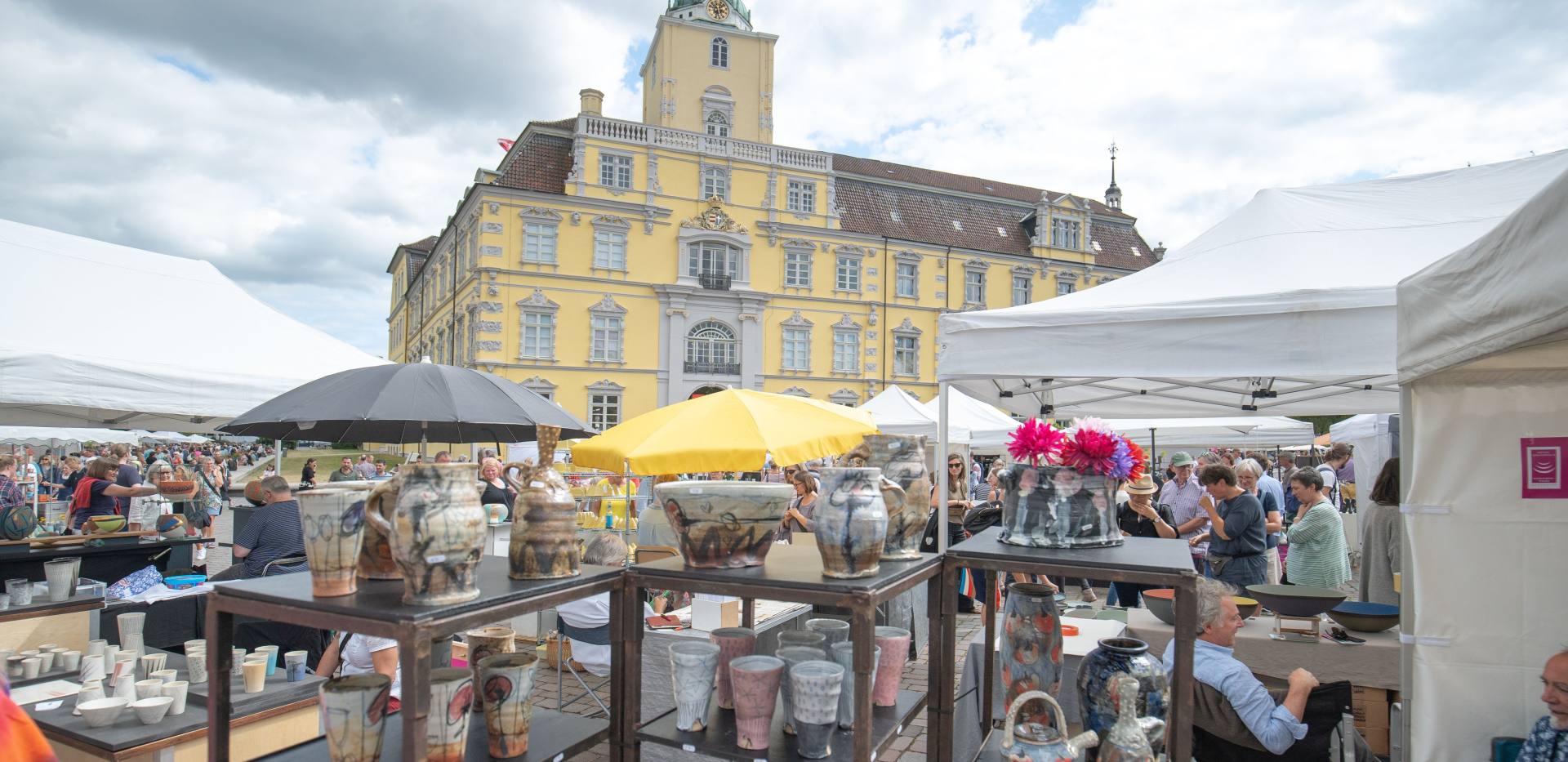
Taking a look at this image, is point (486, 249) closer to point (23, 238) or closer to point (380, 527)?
point (23, 238)

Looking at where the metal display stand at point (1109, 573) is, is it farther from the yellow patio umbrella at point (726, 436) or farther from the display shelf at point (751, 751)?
the yellow patio umbrella at point (726, 436)

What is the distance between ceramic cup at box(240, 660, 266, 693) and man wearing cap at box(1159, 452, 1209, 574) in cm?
733

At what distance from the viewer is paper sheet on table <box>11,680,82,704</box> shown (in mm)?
3059

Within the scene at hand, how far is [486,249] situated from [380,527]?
27.2 meters

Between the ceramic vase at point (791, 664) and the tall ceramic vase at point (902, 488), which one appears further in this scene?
the tall ceramic vase at point (902, 488)

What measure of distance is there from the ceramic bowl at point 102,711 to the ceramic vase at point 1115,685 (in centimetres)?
290

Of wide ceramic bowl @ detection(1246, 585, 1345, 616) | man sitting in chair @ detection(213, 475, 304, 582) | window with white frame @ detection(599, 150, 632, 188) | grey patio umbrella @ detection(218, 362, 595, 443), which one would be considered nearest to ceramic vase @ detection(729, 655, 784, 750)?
Answer: grey patio umbrella @ detection(218, 362, 595, 443)

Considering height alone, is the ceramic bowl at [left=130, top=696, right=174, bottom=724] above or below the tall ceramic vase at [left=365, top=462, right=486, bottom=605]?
below

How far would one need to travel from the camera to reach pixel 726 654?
2395 millimetres

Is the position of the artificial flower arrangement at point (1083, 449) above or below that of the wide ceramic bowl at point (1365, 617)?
above

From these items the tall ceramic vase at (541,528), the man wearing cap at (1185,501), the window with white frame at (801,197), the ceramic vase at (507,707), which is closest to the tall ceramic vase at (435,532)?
the tall ceramic vase at (541,528)

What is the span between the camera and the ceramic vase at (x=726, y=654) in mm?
2387

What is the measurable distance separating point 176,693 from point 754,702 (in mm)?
2024

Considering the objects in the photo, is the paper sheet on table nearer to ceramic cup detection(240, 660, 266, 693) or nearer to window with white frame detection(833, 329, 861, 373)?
ceramic cup detection(240, 660, 266, 693)
